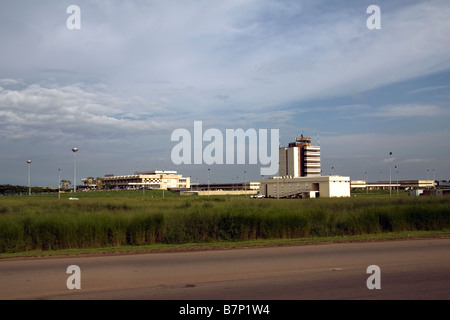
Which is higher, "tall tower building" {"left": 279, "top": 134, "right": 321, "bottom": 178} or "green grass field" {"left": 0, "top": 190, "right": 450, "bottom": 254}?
"tall tower building" {"left": 279, "top": 134, "right": 321, "bottom": 178}

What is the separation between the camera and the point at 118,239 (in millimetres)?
19453

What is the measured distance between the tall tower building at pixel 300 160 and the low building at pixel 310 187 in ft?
130

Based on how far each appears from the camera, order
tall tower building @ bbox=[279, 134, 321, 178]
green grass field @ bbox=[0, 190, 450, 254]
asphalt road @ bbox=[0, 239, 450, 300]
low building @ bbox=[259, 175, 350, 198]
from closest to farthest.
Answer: asphalt road @ bbox=[0, 239, 450, 300] → green grass field @ bbox=[0, 190, 450, 254] → low building @ bbox=[259, 175, 350, 198] → tall tower building @ bbox=[279, 134, 321, 178]

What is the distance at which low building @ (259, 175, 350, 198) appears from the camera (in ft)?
→ 322

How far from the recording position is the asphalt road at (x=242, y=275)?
9.02 meters

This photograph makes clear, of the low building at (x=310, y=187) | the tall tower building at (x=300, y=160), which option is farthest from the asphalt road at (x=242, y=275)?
the tall tower building at (x=300, y=160)

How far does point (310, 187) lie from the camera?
334 feet

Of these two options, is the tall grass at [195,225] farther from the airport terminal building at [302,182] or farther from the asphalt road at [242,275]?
the airport terminal building at [302,182]

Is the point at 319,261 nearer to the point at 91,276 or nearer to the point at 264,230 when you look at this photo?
the point at 91,276

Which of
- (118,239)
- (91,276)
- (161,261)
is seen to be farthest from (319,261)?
(118,239)

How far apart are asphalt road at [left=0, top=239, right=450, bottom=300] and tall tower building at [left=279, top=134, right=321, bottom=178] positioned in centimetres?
13460

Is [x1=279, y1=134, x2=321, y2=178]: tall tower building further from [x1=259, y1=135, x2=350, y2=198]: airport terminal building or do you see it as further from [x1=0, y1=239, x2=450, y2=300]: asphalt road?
[x1=0, y1=239, x2=450, y2=300]: asphalt road

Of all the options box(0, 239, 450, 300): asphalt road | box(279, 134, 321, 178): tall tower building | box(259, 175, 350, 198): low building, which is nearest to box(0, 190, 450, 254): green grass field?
box(0, 239, 450, 300): asphalt road
